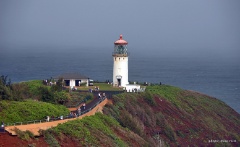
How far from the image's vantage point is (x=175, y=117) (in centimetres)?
4656

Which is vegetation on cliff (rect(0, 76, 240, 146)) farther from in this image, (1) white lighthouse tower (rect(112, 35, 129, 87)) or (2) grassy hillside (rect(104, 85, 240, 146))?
(1) white lighthouse tower (rect(112, 35, 129, 87))

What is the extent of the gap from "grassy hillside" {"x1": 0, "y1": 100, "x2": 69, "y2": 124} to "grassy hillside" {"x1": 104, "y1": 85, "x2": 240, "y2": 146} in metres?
6.89

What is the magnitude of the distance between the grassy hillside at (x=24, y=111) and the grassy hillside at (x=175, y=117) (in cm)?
689

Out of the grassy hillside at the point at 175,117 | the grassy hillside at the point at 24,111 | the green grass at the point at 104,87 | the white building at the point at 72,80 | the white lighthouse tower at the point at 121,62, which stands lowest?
the grassy hillside at the point at 175,117

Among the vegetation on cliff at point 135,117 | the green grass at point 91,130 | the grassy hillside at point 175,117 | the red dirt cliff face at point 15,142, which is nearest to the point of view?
the red dirt cliff face at point 15,142

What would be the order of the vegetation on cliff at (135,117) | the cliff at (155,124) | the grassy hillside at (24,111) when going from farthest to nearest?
1. the cliff at (155,124)
2. the vegetation on cliff at (135,117)
3. the grassy hillside at (24,111)

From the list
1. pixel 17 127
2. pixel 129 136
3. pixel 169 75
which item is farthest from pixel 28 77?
pixel 17 127

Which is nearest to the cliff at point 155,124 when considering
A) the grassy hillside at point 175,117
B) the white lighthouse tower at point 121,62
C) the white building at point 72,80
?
the grassy hillside at point 175,117

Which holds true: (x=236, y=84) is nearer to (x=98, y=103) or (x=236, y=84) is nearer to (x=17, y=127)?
(x=98, y=103)

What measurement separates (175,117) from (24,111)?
700 inches

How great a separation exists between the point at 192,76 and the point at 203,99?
182ft

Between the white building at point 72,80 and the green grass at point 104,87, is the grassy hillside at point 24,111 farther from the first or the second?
the white building at point 72,80

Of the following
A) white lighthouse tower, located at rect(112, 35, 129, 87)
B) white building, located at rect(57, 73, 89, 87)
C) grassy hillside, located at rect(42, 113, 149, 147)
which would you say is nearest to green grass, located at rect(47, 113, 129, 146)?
grassy hillside, located at rect(42, 113, 149, 147)

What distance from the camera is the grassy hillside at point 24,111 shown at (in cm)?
3042
